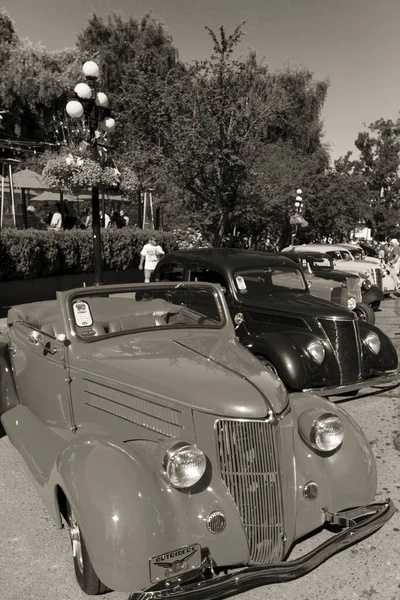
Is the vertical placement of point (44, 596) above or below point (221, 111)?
below

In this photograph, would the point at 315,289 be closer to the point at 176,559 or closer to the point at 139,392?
the point at 139,392

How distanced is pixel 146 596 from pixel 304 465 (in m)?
1.19

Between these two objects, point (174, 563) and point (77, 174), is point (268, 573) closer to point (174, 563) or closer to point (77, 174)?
point (174, 563)

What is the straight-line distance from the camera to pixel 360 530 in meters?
2.90

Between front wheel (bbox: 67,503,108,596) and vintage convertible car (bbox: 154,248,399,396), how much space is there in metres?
2.37

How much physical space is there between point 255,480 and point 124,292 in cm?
197

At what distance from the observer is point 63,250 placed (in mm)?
13602

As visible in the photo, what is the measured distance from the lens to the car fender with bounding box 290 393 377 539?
2.99 m

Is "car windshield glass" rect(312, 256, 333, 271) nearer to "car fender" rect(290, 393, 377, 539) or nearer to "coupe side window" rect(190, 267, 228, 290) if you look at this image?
"coupe side window" rect(190, 267, 228, 290)

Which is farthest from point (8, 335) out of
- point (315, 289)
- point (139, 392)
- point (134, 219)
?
point (134, 219)

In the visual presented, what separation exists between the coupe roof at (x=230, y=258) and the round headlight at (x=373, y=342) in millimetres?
1783

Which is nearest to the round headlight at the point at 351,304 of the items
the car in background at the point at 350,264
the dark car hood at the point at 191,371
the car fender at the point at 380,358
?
the car in background at the point at 350,264

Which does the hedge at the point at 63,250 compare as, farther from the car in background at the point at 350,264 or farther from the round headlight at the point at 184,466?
the round headlight at the point at 184,466

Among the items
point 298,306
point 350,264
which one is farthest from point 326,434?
point 350,264
